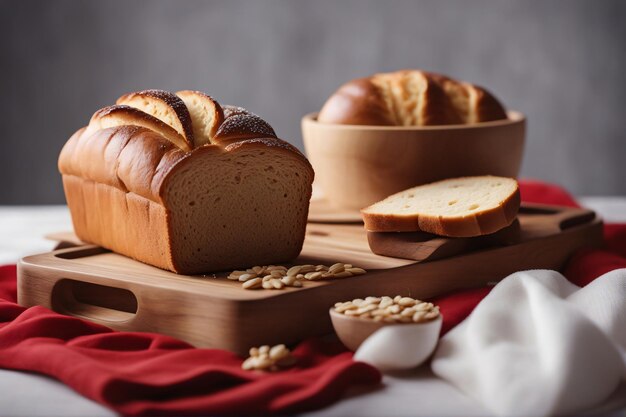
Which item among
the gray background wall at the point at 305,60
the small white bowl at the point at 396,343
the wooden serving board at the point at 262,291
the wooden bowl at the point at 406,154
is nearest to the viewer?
the small white bowl at the point at 396,343

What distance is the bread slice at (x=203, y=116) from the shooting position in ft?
7.36

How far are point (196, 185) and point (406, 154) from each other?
877 mm

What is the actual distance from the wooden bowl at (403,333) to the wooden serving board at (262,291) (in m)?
0.14

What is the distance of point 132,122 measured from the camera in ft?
7.78

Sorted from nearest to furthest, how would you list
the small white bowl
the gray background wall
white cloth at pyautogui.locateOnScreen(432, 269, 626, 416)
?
white cloth at pyautogui.locateOnScreen(432, 269, 626, 416), the small white bowl, the gray background wall

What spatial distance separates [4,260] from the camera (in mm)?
2969

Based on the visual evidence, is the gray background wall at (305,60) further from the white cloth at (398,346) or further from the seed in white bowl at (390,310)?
the white cloth at (398,346)

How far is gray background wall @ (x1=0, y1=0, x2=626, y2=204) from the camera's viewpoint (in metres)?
5.93

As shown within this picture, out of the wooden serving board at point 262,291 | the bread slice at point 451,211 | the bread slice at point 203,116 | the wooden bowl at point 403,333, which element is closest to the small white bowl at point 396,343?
the wooden bowl at point 403,333

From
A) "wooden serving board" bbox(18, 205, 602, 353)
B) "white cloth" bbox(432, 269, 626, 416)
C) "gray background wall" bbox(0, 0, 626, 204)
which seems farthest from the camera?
"gray background wall" bbox(0, 0, 626, 204)

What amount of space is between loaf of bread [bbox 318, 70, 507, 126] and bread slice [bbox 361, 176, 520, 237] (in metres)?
0.37

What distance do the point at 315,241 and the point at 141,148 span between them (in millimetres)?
625

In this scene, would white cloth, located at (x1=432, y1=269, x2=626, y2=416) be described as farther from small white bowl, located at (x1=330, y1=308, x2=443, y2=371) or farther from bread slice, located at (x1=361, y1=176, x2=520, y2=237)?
bread slice, located at (x1=361, y1=176, x2=520, y2=237)

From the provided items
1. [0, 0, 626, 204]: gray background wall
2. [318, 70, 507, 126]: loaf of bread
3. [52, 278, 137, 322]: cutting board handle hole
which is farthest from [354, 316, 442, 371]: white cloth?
[0, 0, 626, 204]: gray background wall
